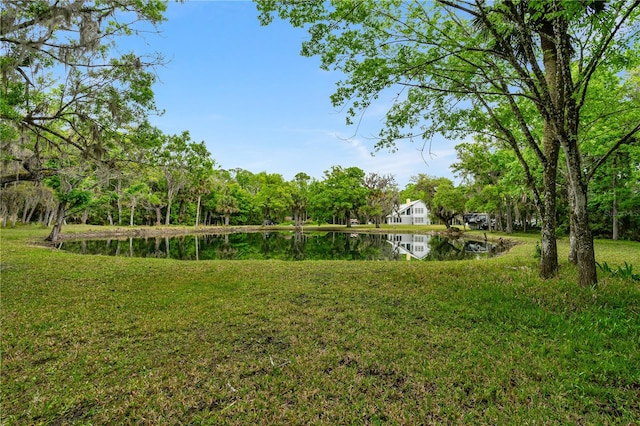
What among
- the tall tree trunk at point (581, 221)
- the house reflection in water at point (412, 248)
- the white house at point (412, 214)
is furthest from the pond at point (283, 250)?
the white house at point (412, 214)

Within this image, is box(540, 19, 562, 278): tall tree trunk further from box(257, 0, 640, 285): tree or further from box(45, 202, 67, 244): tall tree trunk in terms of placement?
box(45, 202, 67, 244): tall tree trunk

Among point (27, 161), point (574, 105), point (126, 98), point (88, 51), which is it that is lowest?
point (27, 161)

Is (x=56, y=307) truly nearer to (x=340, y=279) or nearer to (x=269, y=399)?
(x=269, y=399)

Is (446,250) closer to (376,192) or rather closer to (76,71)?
(76,71)

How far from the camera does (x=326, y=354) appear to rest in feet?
12.1

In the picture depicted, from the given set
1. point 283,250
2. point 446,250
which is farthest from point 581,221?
point 283,250

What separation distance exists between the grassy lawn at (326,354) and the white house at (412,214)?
5286cm

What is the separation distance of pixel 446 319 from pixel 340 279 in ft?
11.1

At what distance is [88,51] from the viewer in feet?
21.4

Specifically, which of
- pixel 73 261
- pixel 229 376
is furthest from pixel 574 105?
pixel 73 261

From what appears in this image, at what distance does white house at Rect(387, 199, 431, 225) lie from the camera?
189 feet

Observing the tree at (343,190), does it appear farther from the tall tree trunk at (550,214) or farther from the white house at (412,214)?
the tall tree trunk at (550,214)

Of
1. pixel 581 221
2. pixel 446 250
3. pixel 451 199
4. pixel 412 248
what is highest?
pixel 451 199

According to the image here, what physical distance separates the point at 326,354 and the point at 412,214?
2296 inches
